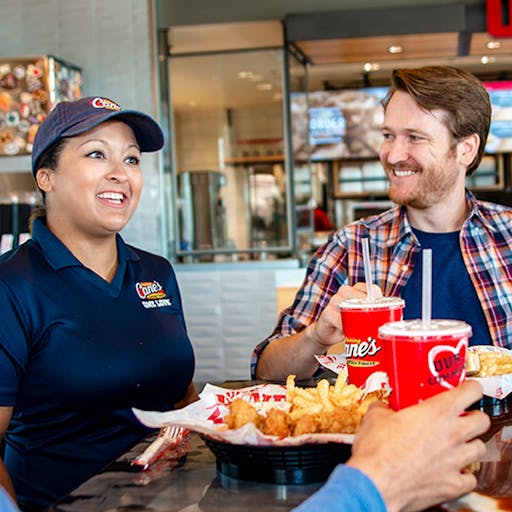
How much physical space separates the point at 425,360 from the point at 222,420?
15.8 inches

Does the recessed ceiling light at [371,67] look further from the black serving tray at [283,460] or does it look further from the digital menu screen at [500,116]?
the black serving tray at [283,460]

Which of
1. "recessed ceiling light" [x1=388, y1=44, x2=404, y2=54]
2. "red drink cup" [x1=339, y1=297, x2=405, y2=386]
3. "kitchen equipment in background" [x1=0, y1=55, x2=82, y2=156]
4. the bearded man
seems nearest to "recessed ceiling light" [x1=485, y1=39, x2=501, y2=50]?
"recessed ceiling light" [x1=388, y1=44, x2=404, y2=54]

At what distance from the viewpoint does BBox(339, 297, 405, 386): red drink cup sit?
4.63 feet

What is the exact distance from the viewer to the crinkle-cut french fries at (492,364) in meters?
1.51

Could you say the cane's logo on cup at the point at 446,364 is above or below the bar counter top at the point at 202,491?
above

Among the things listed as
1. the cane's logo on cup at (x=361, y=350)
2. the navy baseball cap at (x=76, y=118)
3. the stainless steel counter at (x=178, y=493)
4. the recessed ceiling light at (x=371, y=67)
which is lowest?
the stainless steel counter at (x=178, y=493)

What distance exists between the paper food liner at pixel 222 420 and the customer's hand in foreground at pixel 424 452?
131mm

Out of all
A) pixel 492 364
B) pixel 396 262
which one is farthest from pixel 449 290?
pixel 492 364

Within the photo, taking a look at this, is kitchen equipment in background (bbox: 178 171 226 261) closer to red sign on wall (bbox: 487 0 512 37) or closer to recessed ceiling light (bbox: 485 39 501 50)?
red sign on wall (bbox: 487 0 512 37)

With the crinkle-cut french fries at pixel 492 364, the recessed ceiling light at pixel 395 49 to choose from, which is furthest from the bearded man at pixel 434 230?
the recessed ceiling light at pixel 395 49

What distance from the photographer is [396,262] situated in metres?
2.31

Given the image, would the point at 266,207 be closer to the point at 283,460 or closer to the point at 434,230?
the point at 434,230

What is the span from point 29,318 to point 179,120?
3.88 metres

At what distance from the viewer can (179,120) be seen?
17.8ft
